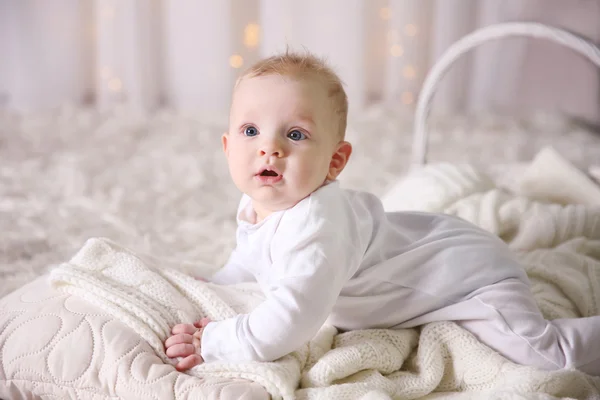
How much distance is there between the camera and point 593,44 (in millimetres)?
1397

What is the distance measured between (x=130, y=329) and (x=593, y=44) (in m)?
1.00

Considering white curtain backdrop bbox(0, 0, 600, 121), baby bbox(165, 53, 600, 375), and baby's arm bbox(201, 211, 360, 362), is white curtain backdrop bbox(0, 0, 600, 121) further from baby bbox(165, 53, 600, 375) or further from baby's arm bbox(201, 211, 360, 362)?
baby's arm bbox(201, 211, 360, 362)

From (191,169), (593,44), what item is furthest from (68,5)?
(593,44)

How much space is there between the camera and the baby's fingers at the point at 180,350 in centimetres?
102

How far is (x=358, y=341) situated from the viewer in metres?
1.06

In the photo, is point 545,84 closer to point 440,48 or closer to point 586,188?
point 440,48

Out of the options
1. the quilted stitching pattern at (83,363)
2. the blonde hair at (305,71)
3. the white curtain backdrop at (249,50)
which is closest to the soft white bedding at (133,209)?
the quilted stitching pattern at (83,363)

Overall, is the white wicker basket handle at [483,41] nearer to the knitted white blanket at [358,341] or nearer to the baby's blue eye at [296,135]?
the knitted white blanket at [358,341]

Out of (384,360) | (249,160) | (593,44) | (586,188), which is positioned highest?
(593,44)

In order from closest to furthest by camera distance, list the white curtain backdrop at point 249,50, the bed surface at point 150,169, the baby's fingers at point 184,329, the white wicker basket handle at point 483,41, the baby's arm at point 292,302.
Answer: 1. the baby's arm at point 292,302
2. the baby's fingers at point 184,329
3. the white wicker basket handle at point 483,41
4. the bed surface at point 150,169
5. the white curtain backdrop at point 249,50

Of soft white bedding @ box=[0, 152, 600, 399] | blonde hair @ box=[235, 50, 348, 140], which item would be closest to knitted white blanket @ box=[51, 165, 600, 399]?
soft white bedding @ box=[0, 152, 600, 399]

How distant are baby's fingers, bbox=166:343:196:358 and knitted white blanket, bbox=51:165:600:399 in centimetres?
1

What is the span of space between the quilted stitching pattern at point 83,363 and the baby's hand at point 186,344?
0.07 feet

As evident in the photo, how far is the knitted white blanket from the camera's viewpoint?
0.97 metres
